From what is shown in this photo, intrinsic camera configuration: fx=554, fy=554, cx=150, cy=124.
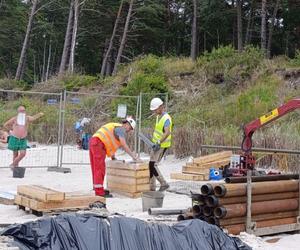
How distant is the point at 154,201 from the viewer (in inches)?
356

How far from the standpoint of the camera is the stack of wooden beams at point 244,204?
24.1ft

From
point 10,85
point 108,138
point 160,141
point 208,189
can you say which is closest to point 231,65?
point 10,85

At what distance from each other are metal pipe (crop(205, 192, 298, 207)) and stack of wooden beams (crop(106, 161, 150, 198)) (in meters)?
3.08

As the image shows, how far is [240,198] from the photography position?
757cm

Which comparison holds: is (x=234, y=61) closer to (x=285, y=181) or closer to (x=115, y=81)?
(x=115, y=81)

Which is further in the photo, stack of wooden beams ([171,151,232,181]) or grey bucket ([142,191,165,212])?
Result: stack of wooden beams ([171,151,232,181])

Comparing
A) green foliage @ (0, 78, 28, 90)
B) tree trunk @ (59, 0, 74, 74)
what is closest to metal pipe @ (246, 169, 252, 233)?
green foliage @ (0, 78, 28, 90)

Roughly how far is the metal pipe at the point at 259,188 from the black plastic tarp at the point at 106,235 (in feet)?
3.36

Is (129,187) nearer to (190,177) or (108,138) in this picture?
(108,138)

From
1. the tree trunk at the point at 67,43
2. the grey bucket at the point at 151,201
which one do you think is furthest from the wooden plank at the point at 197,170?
the tree trunk at the point at 67,43

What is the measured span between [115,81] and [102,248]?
25111 millimetres

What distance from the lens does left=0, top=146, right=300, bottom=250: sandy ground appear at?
7516 mm

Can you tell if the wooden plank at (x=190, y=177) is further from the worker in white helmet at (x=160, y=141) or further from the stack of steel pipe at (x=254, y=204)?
the stack of steel pipe at (x=254, y=204)

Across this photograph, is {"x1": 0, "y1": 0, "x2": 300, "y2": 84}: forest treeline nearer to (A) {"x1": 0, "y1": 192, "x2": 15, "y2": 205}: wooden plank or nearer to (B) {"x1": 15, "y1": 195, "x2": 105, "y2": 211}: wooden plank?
(A) {"x1": 0, "y1": 192, "x2": 15, "y2": 205}: wooden plank
